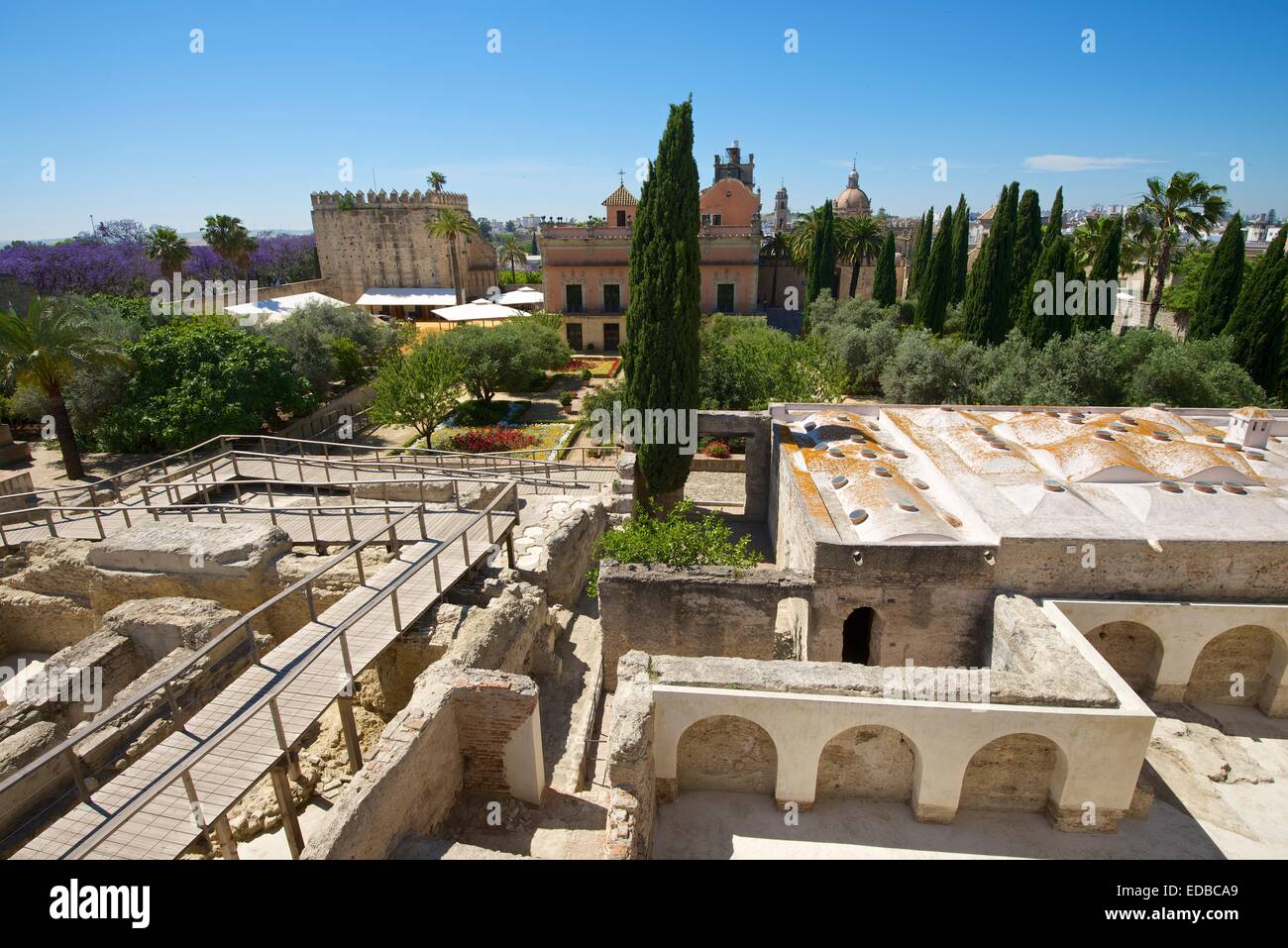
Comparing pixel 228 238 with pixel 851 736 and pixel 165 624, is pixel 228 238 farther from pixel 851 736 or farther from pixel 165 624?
pixel 851 736

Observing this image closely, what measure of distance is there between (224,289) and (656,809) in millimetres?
48109

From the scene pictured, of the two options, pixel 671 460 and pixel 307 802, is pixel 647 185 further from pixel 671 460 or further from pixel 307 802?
pixel 307 802

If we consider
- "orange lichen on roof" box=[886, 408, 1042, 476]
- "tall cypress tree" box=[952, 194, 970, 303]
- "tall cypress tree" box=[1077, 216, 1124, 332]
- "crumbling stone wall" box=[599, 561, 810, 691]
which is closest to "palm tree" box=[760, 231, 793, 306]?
"tall cypress tree" box=[952, 194, 970, 303]

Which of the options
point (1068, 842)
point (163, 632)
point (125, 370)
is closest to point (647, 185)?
point (163, 632)

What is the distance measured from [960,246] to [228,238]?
4617 cm

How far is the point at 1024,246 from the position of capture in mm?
33594

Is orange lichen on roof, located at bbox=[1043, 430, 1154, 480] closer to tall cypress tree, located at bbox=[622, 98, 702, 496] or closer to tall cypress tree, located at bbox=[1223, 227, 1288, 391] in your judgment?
tall cypress tree, located at bbox=[622, 98, 702, 496]

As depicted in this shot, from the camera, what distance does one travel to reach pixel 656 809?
403 inches

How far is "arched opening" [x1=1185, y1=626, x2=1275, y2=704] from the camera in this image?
12.1 m

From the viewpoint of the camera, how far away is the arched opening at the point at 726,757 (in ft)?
33.3

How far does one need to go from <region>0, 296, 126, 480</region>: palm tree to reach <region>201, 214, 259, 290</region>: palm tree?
26366 mm

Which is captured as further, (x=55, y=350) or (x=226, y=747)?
(x=55, y=350)

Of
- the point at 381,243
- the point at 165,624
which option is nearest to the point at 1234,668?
the point at 165,624
